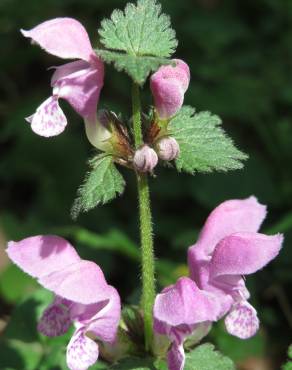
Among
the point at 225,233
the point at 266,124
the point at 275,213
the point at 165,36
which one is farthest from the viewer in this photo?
the point at 266,124

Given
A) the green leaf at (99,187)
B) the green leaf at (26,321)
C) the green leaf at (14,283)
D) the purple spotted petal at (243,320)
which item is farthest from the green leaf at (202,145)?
the green leaf at (14,283)

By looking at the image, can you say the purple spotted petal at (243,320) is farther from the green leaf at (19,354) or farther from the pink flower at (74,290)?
the green leaf at (19,354)

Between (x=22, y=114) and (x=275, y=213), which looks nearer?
(x=275, y=213)

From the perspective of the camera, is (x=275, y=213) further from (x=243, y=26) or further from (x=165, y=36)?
(x=165, y=36)

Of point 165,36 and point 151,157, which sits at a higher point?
point 165,36

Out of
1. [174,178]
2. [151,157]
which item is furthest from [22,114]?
[151,157]

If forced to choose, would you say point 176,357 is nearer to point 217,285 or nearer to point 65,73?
point 217,285
